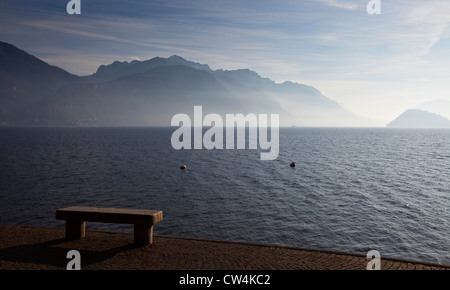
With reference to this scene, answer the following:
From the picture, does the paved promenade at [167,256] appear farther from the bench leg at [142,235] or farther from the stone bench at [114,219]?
the stone bench at [114,219]

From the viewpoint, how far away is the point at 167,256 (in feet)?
35.9

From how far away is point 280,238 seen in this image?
66.9ft

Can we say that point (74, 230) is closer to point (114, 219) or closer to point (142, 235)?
point (114, 219)

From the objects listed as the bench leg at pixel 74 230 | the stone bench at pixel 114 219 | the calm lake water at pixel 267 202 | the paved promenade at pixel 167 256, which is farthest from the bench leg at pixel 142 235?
the calm lake water at pixel 267 202

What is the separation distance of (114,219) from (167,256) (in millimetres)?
2391

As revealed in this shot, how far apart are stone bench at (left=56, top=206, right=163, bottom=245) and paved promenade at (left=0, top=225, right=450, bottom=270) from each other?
14.9 inches

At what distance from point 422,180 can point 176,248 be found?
139 ft

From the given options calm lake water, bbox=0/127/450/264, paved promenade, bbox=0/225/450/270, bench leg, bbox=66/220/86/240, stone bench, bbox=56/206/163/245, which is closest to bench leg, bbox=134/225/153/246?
stone bench, bbox=56/206/163/245

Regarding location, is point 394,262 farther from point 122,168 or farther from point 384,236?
point 122,168

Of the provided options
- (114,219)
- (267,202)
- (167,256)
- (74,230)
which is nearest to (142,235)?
(114,219)

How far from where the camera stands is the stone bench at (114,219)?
1183 centimetres

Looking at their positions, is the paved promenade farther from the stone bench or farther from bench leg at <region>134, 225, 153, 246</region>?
the stone bench

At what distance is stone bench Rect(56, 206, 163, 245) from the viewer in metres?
11.8
